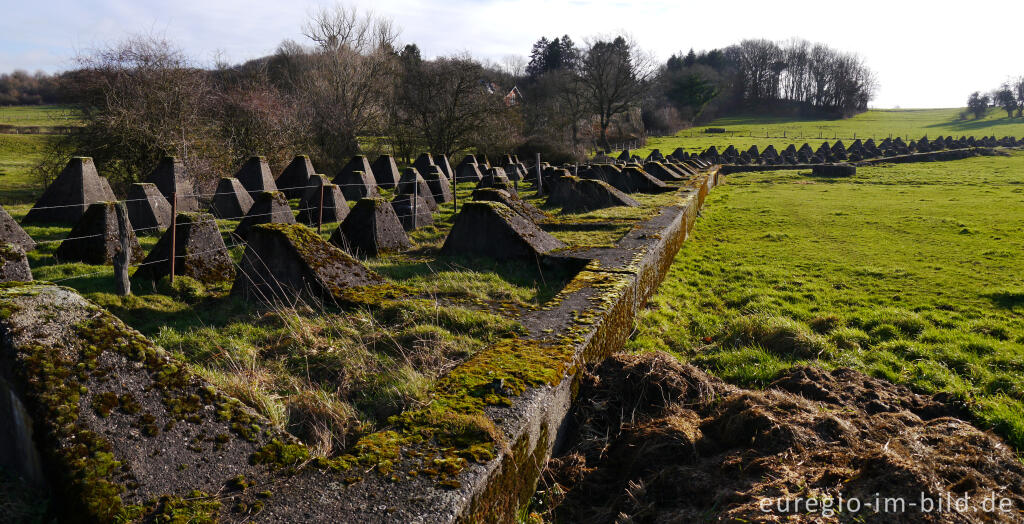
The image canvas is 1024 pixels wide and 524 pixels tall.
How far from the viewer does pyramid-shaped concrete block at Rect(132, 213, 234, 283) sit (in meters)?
6.96

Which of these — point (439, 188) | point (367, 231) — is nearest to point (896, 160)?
point (439, 188)

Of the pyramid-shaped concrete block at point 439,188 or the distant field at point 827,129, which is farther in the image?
the distant field at point 827,129

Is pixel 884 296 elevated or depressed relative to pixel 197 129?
depressed

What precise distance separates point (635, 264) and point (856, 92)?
89.3 m

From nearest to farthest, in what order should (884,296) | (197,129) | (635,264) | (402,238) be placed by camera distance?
(635,264)
(884,296)
(402,238)
(197,129)

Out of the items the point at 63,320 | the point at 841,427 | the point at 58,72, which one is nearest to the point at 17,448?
the point at 63,320

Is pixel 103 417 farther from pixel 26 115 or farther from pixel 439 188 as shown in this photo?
pixel 26 115

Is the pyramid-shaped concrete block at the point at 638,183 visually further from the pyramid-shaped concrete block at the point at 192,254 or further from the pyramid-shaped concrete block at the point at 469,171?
the pyramid-shaped concrete block at the point at 192,254

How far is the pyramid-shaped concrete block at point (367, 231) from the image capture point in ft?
28.8

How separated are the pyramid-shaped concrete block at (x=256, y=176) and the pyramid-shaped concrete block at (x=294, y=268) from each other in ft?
31.5

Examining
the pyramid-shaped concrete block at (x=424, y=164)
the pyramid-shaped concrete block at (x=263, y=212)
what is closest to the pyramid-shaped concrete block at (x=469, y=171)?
the pyramid-shaped concrete block at (x=424, y=164)

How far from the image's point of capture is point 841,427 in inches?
118

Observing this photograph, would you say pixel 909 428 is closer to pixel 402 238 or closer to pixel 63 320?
pixel 63 320

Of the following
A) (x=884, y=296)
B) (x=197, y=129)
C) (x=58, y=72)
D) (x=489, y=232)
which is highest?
(x=58, y=72)
